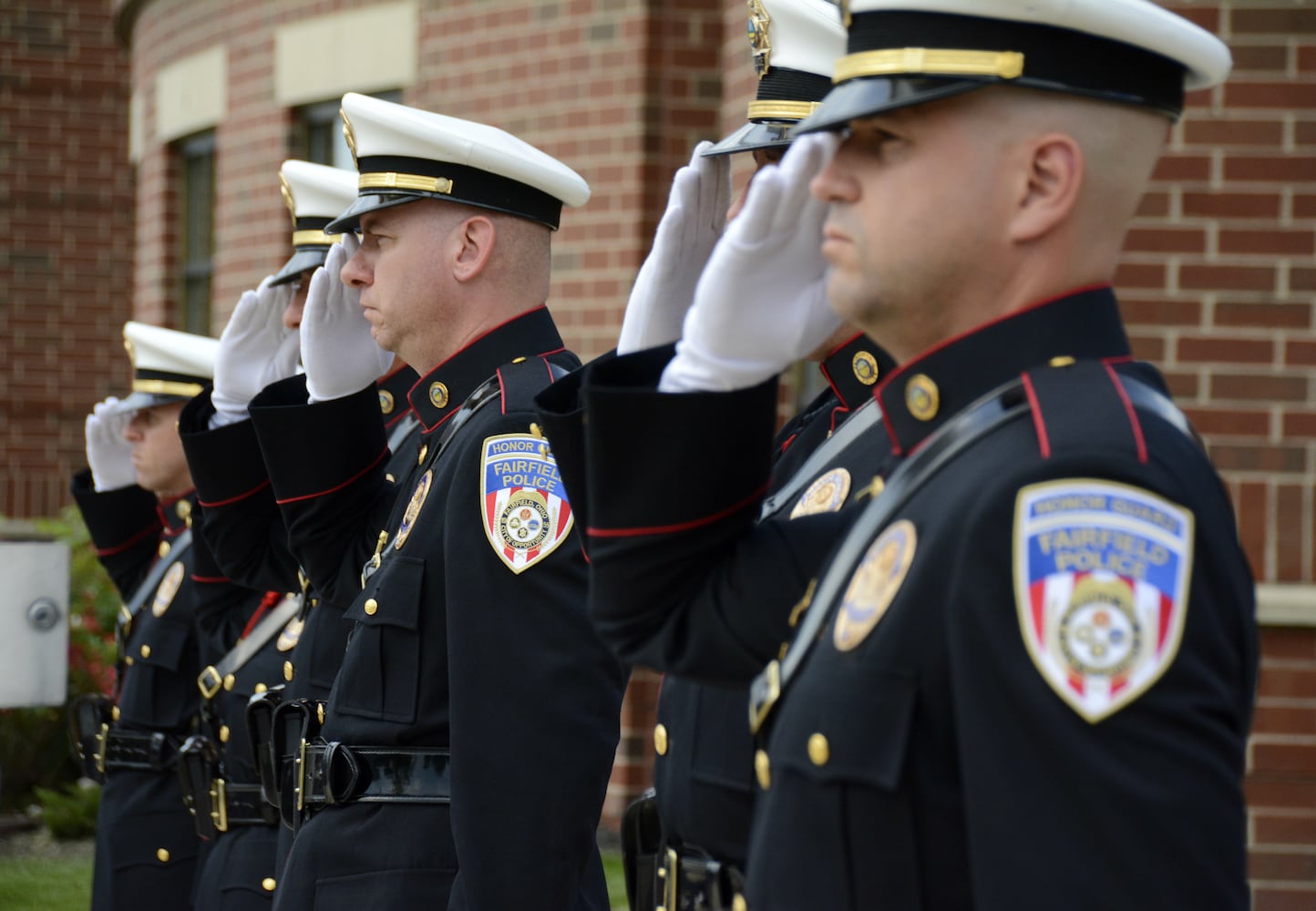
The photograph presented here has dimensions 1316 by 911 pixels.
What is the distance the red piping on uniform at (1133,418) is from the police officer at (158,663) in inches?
132

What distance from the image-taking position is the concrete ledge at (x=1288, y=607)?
407 cm

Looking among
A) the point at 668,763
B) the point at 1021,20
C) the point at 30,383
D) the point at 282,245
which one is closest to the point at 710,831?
the point at 668,763

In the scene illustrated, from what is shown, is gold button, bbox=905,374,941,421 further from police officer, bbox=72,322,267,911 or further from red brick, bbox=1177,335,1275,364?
police officer, bbox=72,322,267,911

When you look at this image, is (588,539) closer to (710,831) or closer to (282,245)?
(710,831)

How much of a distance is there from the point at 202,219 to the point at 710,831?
7757 millimetres

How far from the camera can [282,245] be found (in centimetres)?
806

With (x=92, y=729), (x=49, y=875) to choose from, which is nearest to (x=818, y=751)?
(x=92, y=729)

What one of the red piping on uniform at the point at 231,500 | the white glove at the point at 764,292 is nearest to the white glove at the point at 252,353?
the red piping on uniform at the point at 231,500

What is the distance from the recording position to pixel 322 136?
8062mm

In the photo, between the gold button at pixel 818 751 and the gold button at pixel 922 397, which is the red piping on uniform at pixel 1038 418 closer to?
the gold button at pixel 922 397

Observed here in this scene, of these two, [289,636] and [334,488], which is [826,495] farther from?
[289,636]

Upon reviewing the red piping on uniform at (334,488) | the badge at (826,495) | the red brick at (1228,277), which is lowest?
the red piping on uniform at (334,488)

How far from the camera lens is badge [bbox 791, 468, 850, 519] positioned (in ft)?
7.45

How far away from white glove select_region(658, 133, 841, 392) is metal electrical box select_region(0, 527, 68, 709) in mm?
3488
